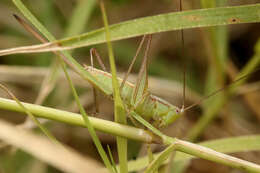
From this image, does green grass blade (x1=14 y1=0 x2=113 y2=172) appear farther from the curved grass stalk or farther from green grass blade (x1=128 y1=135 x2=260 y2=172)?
green grass blade (x1=128 y1=135 x2=260 y2=172)

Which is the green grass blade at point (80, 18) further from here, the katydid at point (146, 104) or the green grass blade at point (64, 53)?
the green grass blade at point (64, 53)

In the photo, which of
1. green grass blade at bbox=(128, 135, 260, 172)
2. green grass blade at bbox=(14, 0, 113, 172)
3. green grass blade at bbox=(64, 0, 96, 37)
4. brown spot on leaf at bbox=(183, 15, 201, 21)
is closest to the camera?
green grass blade at bbox=(14, 0, 113, 172)

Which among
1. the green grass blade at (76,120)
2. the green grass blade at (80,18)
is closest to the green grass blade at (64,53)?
the green grass blade at (76,120)

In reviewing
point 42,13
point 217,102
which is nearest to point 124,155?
point 217,102

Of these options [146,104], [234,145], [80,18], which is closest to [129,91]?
[146,104]

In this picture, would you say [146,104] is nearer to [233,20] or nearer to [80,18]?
[233,20]

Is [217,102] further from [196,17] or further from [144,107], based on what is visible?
[196,17]

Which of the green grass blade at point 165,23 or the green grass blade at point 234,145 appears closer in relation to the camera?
the green grass blade at point 165,23

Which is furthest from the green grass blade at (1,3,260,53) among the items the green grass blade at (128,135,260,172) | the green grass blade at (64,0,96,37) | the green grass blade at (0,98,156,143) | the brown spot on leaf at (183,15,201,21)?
the green grass blade at (64,0,96,37)
